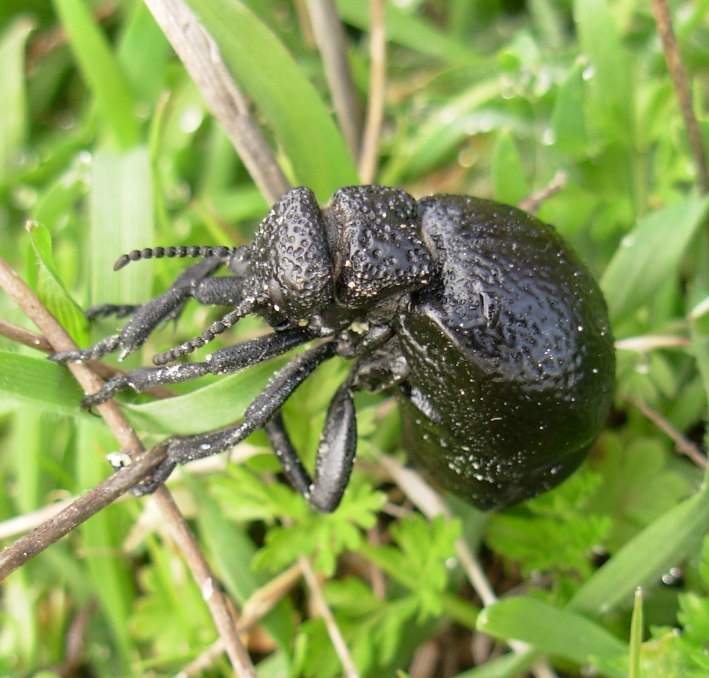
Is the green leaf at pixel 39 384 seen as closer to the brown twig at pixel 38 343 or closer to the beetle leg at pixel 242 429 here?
the brown twig at pixel 38 343

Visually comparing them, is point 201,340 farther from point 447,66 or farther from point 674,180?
point 447,66

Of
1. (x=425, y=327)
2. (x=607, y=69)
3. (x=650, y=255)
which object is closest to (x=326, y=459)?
(x=425, y=327)

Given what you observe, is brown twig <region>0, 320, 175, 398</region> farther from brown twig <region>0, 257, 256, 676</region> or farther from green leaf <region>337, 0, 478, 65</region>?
green leaf <region>337, 0, 478, 65</region>

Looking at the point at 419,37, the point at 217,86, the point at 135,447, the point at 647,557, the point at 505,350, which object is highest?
the point at 217,86

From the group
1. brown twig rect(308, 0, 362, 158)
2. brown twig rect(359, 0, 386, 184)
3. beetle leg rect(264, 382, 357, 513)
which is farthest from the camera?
brown twig rect(359, 0, 386, 184)

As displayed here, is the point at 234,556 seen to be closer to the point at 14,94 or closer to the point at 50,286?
the point at 50,286

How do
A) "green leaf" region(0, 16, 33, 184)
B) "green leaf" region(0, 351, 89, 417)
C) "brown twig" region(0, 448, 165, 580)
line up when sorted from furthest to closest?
"green leaf" region(0, 16, 33, 184)
"green leaf" region(0, 351, 89, 417)
"brown twig" region(0, 448, 165, 580)

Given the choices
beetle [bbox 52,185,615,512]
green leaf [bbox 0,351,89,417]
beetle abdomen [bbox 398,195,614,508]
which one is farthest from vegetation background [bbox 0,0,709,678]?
beetle abdomen [bbox 398,195,614,508]
